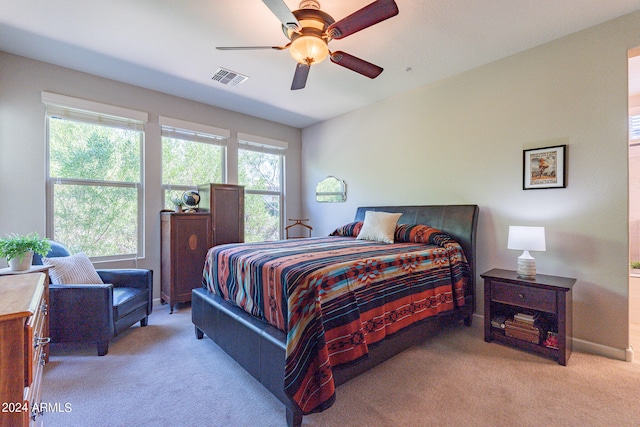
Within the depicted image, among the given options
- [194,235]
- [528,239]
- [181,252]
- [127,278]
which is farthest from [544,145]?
[127,278]

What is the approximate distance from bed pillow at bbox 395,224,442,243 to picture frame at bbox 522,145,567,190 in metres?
1.01

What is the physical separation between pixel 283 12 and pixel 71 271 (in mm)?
2810

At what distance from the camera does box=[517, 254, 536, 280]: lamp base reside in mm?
2539

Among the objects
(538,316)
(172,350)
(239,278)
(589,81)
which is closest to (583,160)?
(589,81)

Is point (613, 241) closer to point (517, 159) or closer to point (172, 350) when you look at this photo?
Result: point (517, 159)

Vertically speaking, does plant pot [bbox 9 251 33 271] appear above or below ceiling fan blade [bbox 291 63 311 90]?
below

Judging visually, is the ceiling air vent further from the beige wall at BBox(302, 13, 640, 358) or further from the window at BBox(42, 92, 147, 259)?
the beige wall at BBox(302, 13, 640, 358)

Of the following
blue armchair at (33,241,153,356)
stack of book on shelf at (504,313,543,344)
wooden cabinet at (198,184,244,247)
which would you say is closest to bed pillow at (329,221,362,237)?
wooden cabinet at (198,184,244,247)

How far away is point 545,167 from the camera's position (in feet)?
8.95

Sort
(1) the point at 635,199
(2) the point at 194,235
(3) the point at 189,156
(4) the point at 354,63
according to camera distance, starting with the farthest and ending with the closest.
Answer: (3) the point at 189,156 → (2) the point at 194,235 → (1) the point at 635,199 → (4) the point at 354,63

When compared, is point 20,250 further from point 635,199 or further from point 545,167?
point 635,199

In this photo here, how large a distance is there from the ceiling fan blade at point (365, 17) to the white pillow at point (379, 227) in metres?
2.05

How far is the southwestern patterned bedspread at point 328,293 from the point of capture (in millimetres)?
1580

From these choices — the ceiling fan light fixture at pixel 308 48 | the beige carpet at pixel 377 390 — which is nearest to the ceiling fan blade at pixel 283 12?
the ceiling fan light fixture at pixel 308 48
